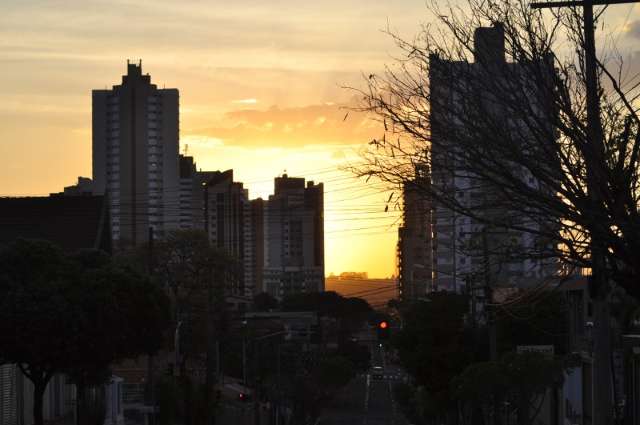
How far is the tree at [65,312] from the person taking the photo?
123ft

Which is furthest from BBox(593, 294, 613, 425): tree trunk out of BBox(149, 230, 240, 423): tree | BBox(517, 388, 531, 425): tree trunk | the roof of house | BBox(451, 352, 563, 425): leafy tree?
BBox(149, 230, 240, 423): tree

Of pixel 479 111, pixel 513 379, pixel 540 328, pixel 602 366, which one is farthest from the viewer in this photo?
pixel 540 328

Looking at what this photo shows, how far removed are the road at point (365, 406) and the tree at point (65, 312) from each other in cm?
5328

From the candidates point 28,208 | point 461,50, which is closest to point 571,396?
point 28,208

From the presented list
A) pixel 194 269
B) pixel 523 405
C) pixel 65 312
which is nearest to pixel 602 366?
pixel 523 405

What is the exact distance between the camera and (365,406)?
116 meters

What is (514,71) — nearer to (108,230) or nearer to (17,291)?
(17,291)

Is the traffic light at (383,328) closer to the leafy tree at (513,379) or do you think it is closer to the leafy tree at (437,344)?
the leafy tree at (513,379)

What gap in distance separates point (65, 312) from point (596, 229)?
25428 millimetres

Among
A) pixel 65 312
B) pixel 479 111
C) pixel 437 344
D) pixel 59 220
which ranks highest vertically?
pixel 59 220

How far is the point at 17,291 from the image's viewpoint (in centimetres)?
3753

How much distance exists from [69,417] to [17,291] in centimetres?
1677

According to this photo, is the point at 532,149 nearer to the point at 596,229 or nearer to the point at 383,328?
the point at 596,229

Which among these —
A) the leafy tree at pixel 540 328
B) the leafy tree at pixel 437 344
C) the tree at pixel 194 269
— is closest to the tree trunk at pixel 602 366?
the leafy tree at pixel 540 328
